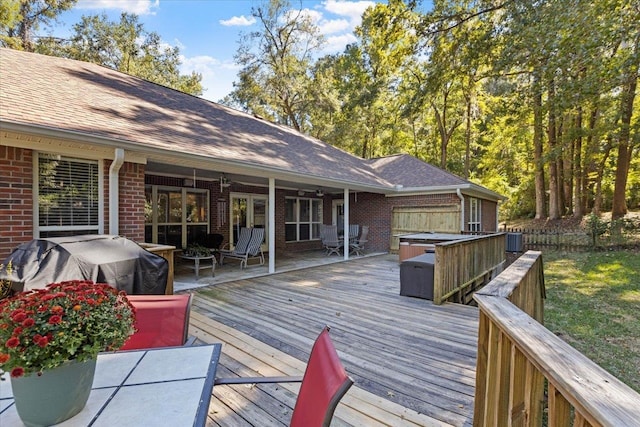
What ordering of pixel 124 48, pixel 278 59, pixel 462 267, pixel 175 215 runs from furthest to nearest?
1. pixel 278 59
2. pixel 124 48
3. pixel 175 215
4. pixel 462 267

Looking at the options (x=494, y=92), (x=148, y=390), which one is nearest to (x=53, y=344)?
(x=148, y=390)

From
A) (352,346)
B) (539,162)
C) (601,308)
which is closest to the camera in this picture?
(352,346)

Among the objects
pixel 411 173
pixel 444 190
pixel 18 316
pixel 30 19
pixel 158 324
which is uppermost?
pixel 30 19

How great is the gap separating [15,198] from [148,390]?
4.38 metres

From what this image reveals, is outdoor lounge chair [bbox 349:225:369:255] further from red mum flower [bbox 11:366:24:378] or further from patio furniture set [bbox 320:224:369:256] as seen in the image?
red mum flower [bbox 11:366:24:378]

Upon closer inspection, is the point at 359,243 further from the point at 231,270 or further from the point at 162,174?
the point at 162,174

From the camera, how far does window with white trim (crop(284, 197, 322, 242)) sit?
480 inches

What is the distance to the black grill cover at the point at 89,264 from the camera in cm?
322

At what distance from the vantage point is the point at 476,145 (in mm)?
24031

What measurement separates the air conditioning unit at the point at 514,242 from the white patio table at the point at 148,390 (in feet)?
42.0

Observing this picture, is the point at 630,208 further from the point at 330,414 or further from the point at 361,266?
the point at 330,414

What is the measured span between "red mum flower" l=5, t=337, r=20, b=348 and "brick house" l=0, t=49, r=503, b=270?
401 centimetres

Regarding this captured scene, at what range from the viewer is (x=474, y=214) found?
40.3 feet

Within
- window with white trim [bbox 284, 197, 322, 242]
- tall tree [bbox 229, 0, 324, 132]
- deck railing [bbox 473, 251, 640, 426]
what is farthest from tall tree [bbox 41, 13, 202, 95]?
deck railing [bbox 473, 251, 640, 426]
